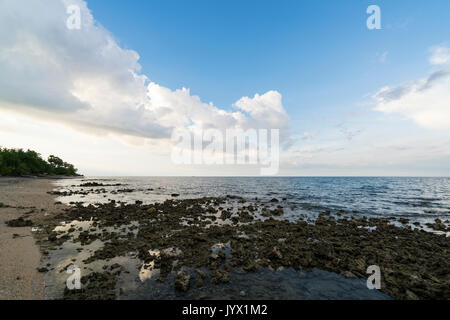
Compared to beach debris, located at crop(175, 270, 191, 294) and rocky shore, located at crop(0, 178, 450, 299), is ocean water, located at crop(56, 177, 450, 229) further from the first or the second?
beach debris, located at crop(175, 270, 191, 294)

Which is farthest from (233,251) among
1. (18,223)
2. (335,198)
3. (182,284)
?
(335,198)

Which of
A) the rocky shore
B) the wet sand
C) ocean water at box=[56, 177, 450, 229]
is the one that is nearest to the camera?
the wet sand

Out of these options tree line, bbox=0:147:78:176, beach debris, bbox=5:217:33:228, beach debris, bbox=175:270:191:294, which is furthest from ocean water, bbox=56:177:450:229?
tree line, bbox=0:147:78:176

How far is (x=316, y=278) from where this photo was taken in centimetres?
811

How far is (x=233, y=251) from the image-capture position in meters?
10.6

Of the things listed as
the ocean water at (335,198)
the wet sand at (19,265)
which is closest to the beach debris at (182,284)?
the wet sand at (19,265)

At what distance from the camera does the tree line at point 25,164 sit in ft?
279

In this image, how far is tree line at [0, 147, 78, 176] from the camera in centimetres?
8518

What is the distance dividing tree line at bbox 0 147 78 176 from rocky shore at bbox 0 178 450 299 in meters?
111

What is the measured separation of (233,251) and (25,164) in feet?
447

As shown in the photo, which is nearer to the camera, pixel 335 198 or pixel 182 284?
pixel 182 284

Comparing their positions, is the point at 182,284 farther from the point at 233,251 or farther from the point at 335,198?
the point at 335,198
